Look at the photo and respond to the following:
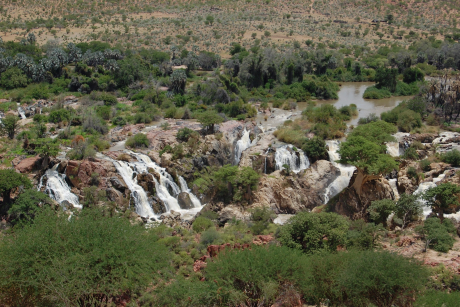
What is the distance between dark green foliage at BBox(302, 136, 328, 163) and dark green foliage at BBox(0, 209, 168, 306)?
22.1 m

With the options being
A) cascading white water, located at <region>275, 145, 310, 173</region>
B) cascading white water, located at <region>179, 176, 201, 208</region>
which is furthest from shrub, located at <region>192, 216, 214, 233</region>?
cascading white water, located at <region>275, 145, 310, 173</region>

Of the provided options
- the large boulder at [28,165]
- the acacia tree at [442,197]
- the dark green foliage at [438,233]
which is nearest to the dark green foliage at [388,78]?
the acacia tree at [442,197]

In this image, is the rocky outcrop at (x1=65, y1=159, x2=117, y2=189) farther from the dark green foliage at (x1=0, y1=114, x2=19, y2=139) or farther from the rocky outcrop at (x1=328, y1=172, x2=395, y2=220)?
the rocky outcrop at (x1=328, y1=172, x2=395, y2=220)

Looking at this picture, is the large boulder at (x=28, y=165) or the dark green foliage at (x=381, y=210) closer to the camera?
the dark green foliage at (x=381, y=210)

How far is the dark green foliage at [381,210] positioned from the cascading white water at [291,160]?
978 cm

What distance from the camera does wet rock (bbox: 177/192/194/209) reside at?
34.8 meters

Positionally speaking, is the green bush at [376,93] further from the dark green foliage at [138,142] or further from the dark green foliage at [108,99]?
the dark green foliage at [138,142]

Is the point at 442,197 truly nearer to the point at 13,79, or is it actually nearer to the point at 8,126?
the point at 8,126

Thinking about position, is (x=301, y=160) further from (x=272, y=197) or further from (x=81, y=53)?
(x=81, y=53)

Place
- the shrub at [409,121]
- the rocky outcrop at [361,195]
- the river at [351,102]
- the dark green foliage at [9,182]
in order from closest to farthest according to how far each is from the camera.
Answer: the dark green foliage at [9,182] → the rocky outcrop at [361,195] → the shrub at [409,121] → the river at [351,102]

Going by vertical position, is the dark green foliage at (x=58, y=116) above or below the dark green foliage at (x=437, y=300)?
below

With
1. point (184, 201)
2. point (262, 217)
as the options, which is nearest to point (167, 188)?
point (184, 201)

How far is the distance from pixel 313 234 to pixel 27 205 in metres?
18.4

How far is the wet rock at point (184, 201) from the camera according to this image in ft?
114
